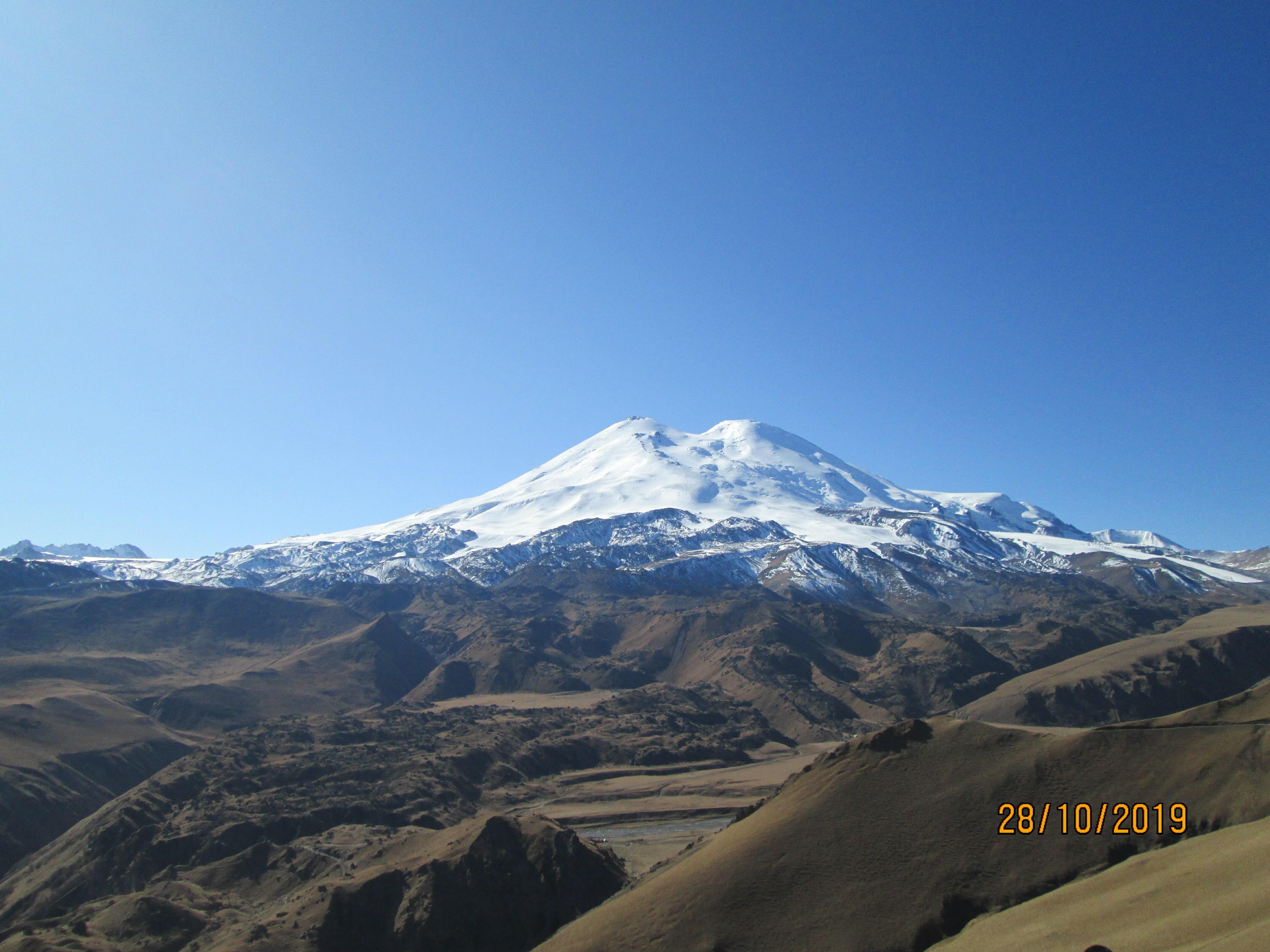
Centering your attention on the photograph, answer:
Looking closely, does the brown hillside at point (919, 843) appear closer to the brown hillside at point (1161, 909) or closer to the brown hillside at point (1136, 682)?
the brown hillside at point (1161, 909)

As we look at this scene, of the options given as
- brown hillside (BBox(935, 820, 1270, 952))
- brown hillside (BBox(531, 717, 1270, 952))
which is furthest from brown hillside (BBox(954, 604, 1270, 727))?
brown hillside (BBox(935, 820, 1270, 952))

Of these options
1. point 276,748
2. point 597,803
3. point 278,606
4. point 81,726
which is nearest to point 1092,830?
point 597,803

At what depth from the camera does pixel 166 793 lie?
265 feet

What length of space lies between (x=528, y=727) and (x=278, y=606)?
106561mm

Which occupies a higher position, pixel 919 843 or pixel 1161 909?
pixel 919 843

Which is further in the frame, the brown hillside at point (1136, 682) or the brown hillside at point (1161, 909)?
the brown hillside at point (1136, 682)
